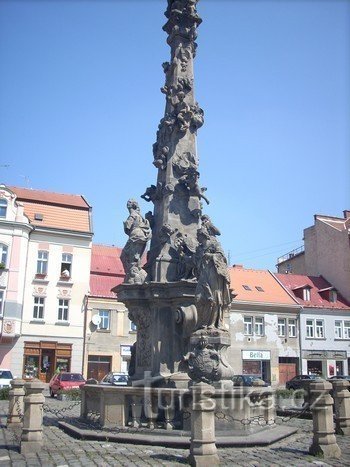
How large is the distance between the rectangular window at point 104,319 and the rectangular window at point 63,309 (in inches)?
87.3

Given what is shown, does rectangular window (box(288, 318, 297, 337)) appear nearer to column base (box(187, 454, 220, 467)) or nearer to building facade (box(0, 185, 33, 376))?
building facade (box(0, 185, 33, 376))

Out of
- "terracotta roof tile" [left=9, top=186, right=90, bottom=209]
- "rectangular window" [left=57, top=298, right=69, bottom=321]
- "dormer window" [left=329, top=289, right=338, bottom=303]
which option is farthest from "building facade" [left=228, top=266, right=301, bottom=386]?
"terracotta roof tile" [left=9, top=186, right=90, bottom=209]

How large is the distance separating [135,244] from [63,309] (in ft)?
75.7

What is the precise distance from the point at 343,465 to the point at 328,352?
32943mm

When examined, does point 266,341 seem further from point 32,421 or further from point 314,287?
point 32,421

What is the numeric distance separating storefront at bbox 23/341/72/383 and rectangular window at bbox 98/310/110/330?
2.53 metres

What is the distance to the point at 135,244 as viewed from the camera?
12914 millimetres

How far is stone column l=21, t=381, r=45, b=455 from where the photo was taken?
8.88 meters

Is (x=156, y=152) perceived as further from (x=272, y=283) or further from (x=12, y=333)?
(x=272, y=283)

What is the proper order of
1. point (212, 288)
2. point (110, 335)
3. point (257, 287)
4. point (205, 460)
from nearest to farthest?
point (205, 460), point (212, 288), point (110, 335), point (257, 287)

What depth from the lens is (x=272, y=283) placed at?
4203 centimetres

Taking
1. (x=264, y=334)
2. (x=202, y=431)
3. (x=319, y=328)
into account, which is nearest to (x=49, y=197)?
(x=264, y=334)

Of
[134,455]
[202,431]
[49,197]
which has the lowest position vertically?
[134,455]

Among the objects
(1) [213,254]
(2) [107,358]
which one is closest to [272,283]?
(2) [107,358]
